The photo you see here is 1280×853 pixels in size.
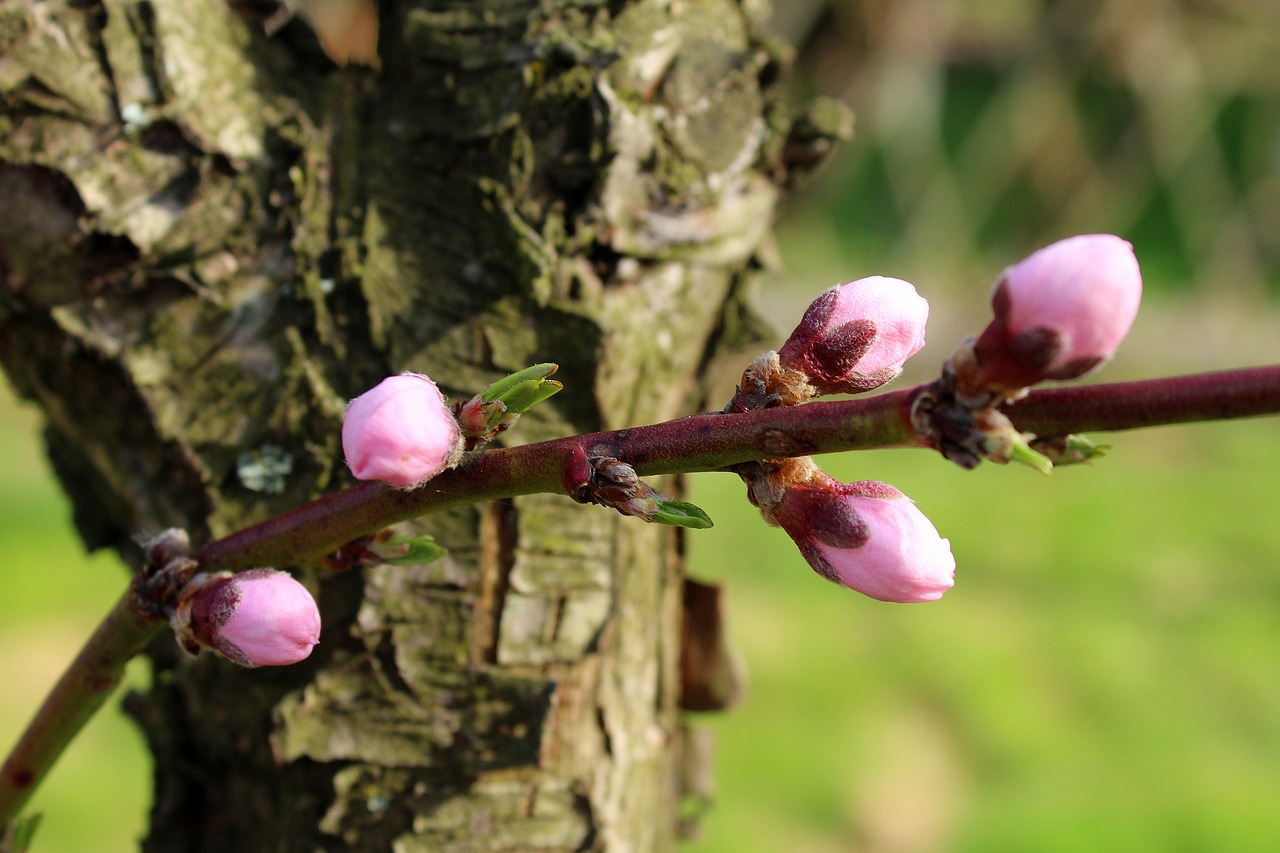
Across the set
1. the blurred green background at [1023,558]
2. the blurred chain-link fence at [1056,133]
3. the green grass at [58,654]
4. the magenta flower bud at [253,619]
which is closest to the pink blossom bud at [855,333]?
the magenta flower bud at [253,619]

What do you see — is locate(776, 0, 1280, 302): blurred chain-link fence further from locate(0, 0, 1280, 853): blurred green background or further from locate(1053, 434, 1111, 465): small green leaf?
locate(1053, 434, 1111, 465): small green leaf

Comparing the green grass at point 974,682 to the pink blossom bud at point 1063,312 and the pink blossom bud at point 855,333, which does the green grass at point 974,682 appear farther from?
the pink blossom bud at point 1063,312

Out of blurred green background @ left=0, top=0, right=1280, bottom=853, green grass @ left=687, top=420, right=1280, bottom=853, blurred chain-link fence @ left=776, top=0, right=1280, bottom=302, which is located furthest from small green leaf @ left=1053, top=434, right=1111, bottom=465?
blurred chain-link fence @ left=776, top=0, right=1280, bottom=302

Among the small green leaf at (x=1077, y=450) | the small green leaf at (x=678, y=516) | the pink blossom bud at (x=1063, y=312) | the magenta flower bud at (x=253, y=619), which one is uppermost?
the pink blossom bud at (x=1063, y=312)

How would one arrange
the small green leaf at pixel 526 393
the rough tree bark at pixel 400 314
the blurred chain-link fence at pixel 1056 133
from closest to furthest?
1. the small green leaf at pixel 526 393
2. the rough tree bark at pixel 400 314
3. the blurred chain-link fence at pixel 1056 133

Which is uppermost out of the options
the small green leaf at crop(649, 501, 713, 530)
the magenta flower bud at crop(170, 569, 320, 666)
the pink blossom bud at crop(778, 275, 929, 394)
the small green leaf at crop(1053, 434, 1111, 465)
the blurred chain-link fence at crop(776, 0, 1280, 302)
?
the blurred chain-link fence at crop(776, 0, 1280, 302)

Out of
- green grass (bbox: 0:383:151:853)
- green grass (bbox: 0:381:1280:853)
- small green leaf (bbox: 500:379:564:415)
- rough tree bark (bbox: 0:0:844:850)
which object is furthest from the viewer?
green grass (bbox: 0:381:1280:853)

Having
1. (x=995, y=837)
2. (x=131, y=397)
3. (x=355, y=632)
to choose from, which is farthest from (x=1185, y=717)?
(x=131, y=397)
